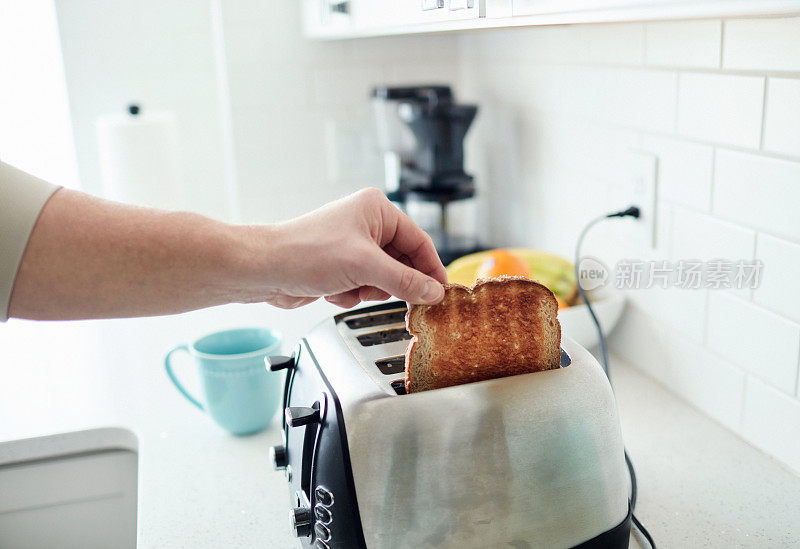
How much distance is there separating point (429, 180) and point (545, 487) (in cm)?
89

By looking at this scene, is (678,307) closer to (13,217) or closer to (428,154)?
(428,154)

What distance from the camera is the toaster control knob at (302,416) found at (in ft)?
1.78

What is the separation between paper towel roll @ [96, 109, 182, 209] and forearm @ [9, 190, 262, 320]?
0.96 metres

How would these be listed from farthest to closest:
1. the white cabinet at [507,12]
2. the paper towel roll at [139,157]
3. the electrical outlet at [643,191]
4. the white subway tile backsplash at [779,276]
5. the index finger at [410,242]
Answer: the paper towel roll at [139,157]
the electrical outlet at [643,191]
the white subway tile backsplash at [779,276]
the index finger at [410,242]
the white cabinet at [507,12]

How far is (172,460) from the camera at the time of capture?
0.85 meters

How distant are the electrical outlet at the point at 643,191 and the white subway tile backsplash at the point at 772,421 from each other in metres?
0.25

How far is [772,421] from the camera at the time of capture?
792 mm

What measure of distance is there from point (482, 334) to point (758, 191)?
1.33 feet

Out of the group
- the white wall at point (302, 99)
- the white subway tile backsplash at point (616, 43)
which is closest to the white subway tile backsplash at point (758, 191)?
the white subway tile backsplash at point (616, 43)

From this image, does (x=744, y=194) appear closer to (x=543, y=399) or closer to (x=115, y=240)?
(x=543, y=399)

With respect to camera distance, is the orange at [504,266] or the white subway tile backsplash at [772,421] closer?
the white subway tile backsplash at [772,421]

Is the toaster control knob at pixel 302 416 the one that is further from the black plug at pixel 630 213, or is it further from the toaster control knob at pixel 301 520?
the black plug at pixel 630 213

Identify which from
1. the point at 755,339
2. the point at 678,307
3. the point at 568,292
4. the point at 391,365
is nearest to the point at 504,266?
the point at 568,292

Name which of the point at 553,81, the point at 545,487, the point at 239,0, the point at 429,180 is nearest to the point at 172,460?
the point at 545,487
